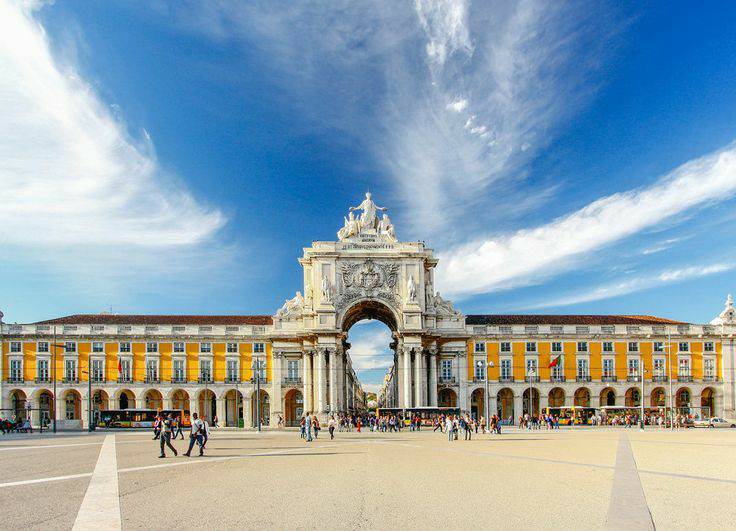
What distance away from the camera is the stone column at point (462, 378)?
254 feet

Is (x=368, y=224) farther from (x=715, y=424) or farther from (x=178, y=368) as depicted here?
(x=715, y=424)

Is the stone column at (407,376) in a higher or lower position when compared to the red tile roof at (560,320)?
lower

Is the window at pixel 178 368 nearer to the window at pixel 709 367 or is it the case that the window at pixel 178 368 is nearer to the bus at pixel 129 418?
the bus at pixel 129 418

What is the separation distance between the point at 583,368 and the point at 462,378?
14.5m

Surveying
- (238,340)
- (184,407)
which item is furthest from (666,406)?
(184,407)

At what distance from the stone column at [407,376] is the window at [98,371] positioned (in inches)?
1360

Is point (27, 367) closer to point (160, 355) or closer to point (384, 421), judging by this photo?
point (160, 355)

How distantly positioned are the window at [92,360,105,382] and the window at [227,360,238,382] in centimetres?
1413

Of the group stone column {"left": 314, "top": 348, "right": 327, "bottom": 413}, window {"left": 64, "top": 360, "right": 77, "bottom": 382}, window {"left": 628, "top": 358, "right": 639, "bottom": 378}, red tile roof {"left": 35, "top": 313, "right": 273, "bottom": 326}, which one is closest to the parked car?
window {"left": 628, "top": 358, "right": 639, "bottom": 378}

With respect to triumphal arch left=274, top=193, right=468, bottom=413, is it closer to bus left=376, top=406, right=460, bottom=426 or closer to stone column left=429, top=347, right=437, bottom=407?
stone column left=429, top=347, right=437, bottom=407

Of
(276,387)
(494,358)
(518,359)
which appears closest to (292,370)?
(276,387)

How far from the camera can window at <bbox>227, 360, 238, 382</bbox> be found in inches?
3142

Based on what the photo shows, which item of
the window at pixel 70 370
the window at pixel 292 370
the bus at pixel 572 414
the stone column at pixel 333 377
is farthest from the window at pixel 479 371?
the window at pixel 70 370

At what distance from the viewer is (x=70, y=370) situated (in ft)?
Answer: 260
